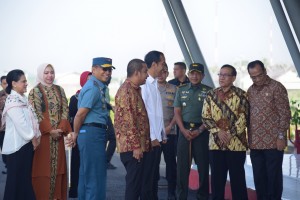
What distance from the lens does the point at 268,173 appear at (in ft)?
19.3

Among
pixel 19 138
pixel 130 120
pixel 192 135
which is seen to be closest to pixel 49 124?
pixel 19 138

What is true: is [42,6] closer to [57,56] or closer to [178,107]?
[57,56]

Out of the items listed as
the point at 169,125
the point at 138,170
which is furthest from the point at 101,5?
the point at 138,170

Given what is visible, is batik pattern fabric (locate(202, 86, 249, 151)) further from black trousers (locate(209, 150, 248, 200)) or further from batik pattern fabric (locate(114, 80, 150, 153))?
batik pattern fabric (locate(114, 80, 150, 153))

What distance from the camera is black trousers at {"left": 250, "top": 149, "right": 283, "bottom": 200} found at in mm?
5844

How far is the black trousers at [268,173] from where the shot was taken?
5.84 meters

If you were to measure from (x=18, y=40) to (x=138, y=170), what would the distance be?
7.44 metres

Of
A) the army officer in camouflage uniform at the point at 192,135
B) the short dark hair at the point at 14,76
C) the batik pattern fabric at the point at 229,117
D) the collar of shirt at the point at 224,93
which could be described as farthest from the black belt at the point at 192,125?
the short dark hair at the point at 14,76

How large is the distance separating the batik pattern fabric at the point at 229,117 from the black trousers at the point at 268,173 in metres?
0.20

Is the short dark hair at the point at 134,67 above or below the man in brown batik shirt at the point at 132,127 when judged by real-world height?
above

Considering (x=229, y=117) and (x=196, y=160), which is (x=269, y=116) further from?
(x=196, y=160)

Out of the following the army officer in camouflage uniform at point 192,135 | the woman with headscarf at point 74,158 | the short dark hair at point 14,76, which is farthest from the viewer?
the woman with headscarf at point 74,158

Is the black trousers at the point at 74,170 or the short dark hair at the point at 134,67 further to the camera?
the black trousers at the point at 74,170

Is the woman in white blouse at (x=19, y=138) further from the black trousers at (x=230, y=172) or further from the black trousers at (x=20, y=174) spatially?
the black trousers at (x=230, y=172)
